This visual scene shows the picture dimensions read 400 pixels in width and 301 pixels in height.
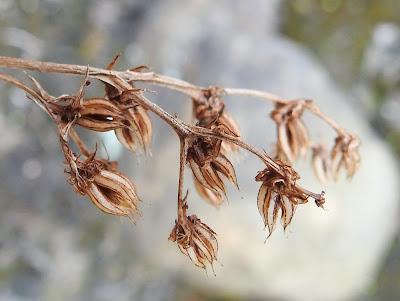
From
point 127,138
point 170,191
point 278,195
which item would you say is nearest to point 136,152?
point 127,138

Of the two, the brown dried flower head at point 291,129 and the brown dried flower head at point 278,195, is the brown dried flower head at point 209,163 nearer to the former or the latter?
the brown dried flower head at point 278,195

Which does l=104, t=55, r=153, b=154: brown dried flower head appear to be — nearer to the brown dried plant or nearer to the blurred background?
the brown dried plant

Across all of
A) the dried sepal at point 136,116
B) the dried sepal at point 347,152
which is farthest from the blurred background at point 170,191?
the dried sepal at point 136,116

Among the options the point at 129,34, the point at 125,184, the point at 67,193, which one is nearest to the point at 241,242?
the point at 67,193

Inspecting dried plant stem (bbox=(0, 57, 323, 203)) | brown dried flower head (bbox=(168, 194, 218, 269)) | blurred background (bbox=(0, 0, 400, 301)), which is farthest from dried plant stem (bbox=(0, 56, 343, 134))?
blurred background (bbox=(0, 0, 400, 301))

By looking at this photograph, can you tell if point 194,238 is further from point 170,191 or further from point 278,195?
point 170,191
